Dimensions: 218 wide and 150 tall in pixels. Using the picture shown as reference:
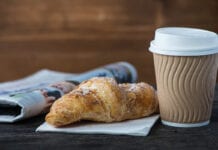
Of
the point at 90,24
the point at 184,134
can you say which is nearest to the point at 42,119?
the point at 184,134

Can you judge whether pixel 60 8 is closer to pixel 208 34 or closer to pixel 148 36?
pixel 148 36

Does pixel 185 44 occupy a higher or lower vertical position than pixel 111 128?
higher

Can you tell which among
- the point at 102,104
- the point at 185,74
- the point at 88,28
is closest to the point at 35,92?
the point at 102,104

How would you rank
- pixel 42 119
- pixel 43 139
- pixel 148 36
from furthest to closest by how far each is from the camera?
pixel 148 36 → pixel 42 119 → pixel 43 139

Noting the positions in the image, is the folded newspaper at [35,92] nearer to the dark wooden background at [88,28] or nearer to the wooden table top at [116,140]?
the wooden table top at [116,140]

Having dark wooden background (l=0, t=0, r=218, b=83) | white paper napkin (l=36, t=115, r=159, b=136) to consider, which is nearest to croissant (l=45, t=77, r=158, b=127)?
white paper napkin (l=36, t=115, r=159, b=136)

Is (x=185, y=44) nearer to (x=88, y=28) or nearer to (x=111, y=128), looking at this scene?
(x=111, y=128)
